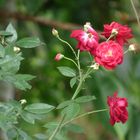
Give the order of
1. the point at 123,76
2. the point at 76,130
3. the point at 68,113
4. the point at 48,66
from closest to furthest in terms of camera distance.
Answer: the point at 68,113 → the point at 76,130 → the point at 123,76 → the point at 48,66

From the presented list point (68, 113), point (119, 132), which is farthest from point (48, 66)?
point (68, 113)

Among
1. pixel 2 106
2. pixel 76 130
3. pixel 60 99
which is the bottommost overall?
pixel 60 99

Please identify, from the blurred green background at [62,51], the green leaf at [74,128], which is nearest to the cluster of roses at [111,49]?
the green leaf at [74,128]

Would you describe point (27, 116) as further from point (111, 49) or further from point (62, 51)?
point (62, 51)

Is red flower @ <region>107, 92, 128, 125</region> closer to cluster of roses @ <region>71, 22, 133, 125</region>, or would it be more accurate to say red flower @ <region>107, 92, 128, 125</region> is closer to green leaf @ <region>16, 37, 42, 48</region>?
cluster of roses @ <region>71, 22, 133, 125</region>

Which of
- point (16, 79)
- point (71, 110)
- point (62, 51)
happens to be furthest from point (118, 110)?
point (62, 51)

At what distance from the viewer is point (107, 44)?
1240 millimetres

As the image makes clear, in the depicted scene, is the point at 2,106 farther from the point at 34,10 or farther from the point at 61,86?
the point at 61,86

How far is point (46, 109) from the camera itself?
124 centimetres

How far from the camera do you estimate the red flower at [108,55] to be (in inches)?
48.2

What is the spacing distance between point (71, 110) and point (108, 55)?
0.14 meters

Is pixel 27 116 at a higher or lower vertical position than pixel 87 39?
lower

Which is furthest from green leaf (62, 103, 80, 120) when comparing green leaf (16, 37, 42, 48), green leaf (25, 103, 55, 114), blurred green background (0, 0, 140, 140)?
blurred green background (0, 0, 140, 140)

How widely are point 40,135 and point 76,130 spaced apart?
85 millimetres
